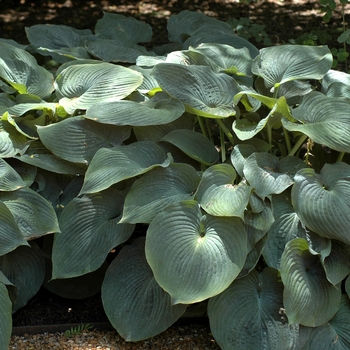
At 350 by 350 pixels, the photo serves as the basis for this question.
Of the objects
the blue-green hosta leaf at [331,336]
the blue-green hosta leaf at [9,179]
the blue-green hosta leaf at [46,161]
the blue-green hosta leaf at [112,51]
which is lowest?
the blue-green hosta leaf at [331,336]

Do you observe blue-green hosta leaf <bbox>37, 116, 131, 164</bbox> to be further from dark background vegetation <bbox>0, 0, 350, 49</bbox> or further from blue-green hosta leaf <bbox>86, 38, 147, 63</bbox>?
dark background vegetation <bbox>0, 0, 350, 49</bbox>

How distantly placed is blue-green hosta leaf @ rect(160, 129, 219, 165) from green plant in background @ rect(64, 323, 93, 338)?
0.91m

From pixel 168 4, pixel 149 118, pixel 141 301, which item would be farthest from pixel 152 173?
pixel 168 4

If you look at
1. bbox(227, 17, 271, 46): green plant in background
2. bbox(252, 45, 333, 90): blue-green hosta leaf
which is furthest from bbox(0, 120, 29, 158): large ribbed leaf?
bbox(227, 17, 271, 46): green plant in background

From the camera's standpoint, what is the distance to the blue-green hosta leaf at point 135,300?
2.86 metres

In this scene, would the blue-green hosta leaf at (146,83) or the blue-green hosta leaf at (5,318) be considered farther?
the blue-green hosta leaf at (146,83)

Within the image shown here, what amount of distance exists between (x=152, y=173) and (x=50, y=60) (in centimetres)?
201

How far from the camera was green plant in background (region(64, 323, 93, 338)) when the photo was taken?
2.94 m

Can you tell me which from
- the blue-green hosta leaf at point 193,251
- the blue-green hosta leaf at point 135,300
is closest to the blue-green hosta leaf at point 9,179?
the blue-green hosta leaf at point 135,300

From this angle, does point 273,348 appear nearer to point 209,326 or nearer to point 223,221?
point 209,326

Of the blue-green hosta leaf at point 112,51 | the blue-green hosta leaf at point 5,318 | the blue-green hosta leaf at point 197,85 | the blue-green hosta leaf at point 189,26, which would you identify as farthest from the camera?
the blue-green hosta leaf at point 189,26

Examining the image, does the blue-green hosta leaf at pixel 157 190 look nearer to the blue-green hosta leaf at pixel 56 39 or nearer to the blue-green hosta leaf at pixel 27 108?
the blue-green hosta leaf at pixel 27 108

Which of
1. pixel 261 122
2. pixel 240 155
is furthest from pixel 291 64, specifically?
pixel 240 155

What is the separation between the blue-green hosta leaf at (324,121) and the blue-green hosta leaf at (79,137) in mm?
827
